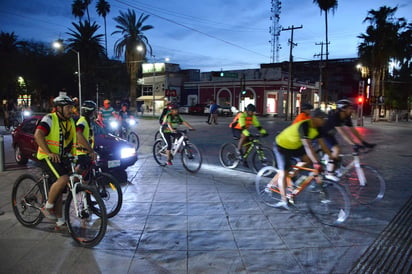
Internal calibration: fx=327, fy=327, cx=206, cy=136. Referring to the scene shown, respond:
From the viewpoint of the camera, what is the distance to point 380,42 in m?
36.9

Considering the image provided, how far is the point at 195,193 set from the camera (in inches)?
265

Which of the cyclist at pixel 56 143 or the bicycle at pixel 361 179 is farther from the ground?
the cyclist at pixel 56 143

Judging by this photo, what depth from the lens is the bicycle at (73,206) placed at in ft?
13.7

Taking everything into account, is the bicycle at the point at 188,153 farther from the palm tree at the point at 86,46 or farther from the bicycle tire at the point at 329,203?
the palm tree at the point at 86,46

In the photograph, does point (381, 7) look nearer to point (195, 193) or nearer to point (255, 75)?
point (255, 75)

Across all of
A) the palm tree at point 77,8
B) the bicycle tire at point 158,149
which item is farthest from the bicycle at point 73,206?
the palm tree at point 77,8

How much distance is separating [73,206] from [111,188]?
98 centimetres

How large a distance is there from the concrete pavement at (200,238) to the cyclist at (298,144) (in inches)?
28.5

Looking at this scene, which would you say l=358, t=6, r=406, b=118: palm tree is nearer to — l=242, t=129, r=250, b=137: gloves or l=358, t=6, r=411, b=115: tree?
l=358, t=6, r=411, b=115: tree

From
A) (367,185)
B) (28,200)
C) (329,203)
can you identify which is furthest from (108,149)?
(367,185)

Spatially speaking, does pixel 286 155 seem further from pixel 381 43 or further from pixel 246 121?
pixel 381 43

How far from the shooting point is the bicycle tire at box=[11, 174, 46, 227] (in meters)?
4.71

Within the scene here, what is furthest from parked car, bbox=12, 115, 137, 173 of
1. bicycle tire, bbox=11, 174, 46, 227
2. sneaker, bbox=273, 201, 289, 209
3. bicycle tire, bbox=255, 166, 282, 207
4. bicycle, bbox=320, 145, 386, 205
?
bicycle, bbox=320, 145, 386, 205

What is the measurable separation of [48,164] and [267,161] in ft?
18.2
